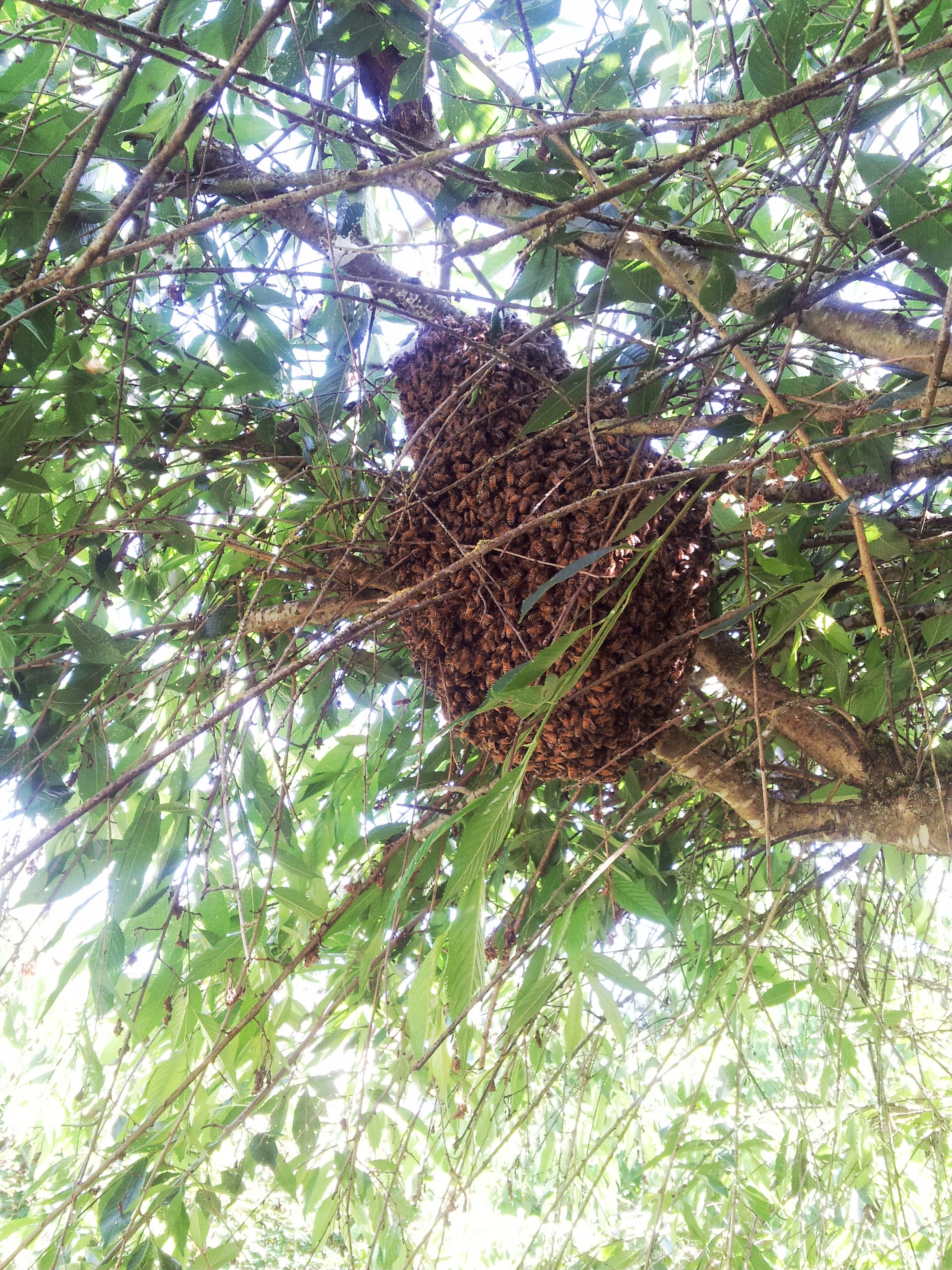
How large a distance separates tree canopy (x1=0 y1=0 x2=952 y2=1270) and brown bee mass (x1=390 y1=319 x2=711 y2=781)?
1.5 inches

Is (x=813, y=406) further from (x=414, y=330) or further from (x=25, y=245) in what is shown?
(x=25, y=245)

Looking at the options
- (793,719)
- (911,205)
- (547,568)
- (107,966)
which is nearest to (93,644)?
(107,966)

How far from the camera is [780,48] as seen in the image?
0.84 m

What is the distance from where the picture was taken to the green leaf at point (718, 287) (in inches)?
36.0

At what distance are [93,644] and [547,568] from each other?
1.98 ft

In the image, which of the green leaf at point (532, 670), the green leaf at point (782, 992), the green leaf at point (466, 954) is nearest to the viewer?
the green leaf at point (466, 954)

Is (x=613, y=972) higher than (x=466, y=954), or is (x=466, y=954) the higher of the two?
(x=613, y=972)

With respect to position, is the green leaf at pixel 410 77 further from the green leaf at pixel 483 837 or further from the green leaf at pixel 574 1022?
the green leaf at pixel 574 1022

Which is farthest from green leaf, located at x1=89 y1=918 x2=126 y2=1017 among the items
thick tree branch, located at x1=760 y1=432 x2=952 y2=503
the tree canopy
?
thick tree branch, located at x1=760 y1=432 x2=952 y2=503

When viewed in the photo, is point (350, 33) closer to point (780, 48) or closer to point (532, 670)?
point (780, 48)

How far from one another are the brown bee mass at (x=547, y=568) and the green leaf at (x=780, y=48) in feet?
1.10

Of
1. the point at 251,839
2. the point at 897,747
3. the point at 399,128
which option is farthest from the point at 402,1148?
the point at 399,128

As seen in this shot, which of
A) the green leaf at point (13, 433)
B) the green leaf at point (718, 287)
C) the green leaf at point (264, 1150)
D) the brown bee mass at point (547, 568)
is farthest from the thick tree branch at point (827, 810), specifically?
the green leaf at point (13, 433)

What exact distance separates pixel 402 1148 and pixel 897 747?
0.77 metres
